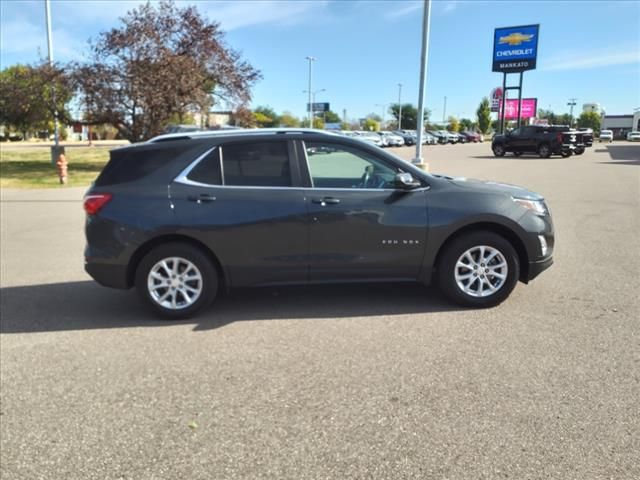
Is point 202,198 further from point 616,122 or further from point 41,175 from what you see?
point 616,122

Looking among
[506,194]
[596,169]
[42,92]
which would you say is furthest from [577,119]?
[506,194]

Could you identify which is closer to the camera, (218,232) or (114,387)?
(114,387)

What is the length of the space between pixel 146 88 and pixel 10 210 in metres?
10.9

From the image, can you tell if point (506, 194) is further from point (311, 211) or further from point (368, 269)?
point (311, 211)

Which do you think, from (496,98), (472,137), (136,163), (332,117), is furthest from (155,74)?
(332,117)

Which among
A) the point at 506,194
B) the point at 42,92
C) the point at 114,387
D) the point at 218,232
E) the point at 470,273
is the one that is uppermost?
the point at 42,92

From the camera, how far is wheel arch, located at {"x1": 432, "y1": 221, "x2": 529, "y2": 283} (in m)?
5.27

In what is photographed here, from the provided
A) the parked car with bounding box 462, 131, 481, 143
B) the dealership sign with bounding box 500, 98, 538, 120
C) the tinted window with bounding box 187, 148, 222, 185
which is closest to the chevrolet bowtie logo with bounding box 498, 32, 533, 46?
the parked car with bounding box 462, 131, 481, 143

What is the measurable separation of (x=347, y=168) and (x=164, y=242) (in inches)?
73.4

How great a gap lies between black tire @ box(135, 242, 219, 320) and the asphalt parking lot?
0.50ft

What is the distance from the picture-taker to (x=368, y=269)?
5223mm

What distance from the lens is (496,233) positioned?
5328 millimetres

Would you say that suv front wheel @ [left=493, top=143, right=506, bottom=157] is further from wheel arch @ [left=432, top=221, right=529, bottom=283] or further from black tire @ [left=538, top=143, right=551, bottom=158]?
wheel arch @ [left=432, top=221, right=529, bottom=283]

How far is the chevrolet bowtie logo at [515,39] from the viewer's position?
167 feet
